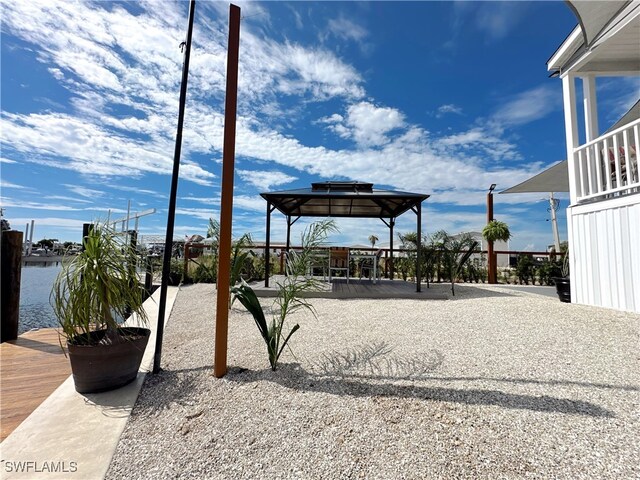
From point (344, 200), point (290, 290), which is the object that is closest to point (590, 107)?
point (344, 200)

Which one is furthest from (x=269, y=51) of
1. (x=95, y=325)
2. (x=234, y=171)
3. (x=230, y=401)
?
(x=230, y=401)

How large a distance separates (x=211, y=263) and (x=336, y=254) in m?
3.94

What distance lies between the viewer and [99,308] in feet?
7.31

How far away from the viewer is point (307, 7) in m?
4.36

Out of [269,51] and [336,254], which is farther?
[336,254]

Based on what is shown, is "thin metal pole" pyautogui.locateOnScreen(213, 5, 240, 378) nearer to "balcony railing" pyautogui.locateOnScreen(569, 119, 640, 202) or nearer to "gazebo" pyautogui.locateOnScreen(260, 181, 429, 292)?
"gazebo" pyautogui.locateOnScreen(260, 181, 429, 292)

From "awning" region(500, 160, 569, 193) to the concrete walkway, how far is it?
29.1ft

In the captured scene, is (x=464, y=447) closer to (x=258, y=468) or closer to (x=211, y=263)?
(x=258, y=468)

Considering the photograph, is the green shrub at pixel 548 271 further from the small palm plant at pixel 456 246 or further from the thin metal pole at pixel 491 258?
the small palm plant at pixel 456 246

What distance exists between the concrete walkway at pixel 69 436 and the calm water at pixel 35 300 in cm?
229

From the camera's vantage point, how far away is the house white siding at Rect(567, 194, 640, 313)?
159 inches

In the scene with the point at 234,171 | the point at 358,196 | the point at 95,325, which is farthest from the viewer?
the point at 358,196

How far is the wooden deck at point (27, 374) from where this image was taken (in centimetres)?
199

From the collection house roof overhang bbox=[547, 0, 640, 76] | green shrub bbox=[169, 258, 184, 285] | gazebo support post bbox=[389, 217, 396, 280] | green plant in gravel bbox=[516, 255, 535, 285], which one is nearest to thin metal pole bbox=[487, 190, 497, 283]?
green plant in gravel bbox=[516, 255, 535, 285]
